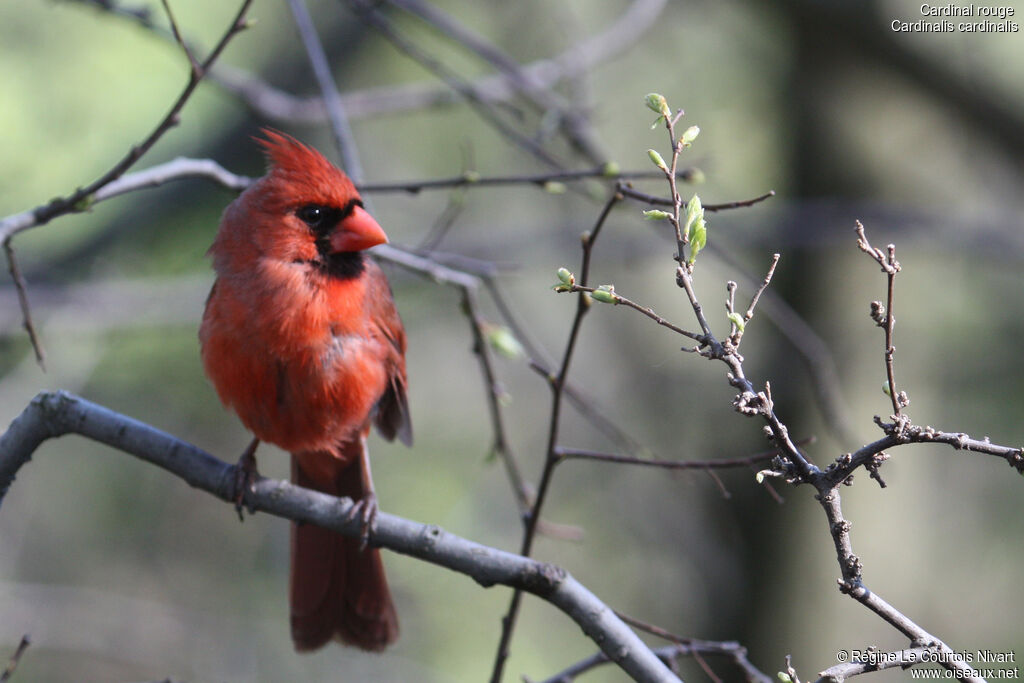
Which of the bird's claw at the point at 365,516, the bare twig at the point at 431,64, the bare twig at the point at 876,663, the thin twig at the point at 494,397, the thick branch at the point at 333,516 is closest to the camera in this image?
the bare twig at the point at 876,663

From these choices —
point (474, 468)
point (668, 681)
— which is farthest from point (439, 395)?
point (668, 681)

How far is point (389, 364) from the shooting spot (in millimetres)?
2703

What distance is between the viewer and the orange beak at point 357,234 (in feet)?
7.87

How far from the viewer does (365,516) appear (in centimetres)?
219

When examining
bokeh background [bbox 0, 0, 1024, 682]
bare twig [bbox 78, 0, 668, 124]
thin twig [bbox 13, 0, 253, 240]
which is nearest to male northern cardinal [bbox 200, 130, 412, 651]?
thin twig [bbox 13, 0, 253, 240]

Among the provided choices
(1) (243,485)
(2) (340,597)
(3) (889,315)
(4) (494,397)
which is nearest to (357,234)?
(4) (494,397)

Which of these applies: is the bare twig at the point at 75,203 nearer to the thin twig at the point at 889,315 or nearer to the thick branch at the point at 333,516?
the thick branch at the point at 333,516

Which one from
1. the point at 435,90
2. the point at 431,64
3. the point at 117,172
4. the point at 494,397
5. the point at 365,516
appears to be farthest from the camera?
the point at 435,90

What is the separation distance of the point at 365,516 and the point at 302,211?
80 cm

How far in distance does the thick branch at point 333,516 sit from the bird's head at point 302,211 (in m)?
0.60

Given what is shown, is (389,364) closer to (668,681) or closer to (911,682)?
(668,681)

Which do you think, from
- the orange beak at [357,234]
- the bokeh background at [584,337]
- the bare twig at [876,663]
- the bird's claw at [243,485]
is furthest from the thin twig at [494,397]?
the bokeh background at [584,337]

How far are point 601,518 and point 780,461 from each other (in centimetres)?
501

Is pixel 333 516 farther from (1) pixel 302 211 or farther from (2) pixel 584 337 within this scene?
(2) pixel 584 337
